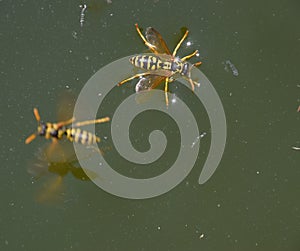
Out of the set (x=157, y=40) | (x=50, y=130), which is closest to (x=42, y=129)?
(x=50, y=130)

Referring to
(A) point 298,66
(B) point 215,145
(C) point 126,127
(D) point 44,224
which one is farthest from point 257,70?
(D) point 44,224

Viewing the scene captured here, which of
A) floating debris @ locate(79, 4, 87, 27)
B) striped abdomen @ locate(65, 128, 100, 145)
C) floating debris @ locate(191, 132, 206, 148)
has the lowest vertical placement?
floating debris @ locate(191, 132, 206, 148)

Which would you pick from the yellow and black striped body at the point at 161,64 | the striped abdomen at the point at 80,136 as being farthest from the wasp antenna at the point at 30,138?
the yellow and black striped body at the point at 161,64

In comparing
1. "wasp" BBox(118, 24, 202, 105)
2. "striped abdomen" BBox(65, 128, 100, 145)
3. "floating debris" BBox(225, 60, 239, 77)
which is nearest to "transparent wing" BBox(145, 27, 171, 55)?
"wasp" BBox(118, 24, 202, 105)

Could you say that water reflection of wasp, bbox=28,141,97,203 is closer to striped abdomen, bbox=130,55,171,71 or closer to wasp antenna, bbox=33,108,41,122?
wasp antenna, bbox=33,108,41,122

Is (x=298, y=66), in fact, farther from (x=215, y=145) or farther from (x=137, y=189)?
(x=137, y=189)

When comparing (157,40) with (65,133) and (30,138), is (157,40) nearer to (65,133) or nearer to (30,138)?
(65,133)

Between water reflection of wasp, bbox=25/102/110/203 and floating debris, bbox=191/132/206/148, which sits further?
floating debris, bbox=191/132/206/148
